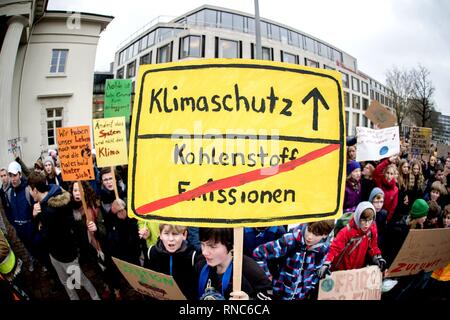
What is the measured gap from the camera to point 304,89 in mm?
1458

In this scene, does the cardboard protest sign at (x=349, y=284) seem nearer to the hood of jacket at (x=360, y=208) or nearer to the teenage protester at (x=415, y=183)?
the hood of jacket at (x=360, y=208)

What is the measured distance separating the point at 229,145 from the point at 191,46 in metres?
0.71

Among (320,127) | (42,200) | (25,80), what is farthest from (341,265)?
(25,80)

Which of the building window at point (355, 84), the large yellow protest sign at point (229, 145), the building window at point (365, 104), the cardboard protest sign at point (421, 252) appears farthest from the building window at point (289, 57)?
the cardboard protest sign at point (421, 252)

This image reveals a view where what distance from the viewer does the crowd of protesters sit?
183 cm

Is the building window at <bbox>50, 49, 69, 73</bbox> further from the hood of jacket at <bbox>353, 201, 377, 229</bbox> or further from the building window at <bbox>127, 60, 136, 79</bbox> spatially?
the hood of jacket at <bbox>353, 201, 377, 229</bbox>

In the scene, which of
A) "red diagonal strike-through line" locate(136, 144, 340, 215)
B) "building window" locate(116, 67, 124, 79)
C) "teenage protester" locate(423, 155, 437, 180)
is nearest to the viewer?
"red diagonal strike-through line" locate(136, 144, 340, 215)

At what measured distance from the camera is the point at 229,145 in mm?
1415

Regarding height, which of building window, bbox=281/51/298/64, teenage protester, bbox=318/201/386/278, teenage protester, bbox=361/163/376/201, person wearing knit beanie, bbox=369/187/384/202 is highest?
building window, bbox=281/51/298/64

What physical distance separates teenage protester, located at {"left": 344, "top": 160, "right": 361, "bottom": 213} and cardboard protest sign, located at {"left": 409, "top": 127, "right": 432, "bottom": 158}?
17.4 inches

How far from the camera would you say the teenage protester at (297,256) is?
1.82 m

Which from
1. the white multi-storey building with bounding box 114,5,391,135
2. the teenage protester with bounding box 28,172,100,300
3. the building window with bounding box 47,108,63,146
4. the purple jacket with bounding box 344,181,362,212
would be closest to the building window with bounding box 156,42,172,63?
the white multi-storey building with bounding box 114,5,391,135

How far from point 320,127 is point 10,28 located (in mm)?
1986

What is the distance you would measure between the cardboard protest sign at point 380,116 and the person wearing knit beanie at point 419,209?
64 centimetres
